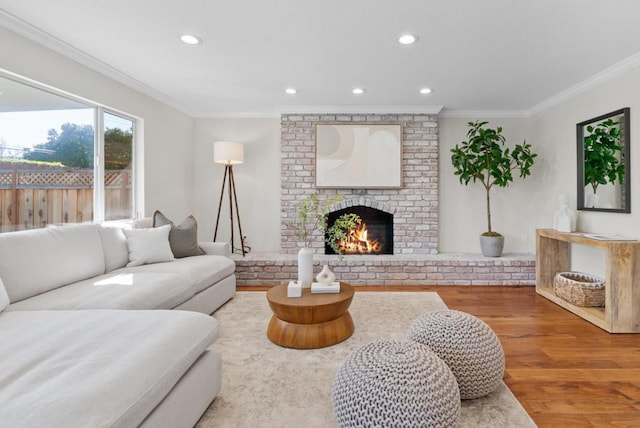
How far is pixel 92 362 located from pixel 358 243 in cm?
389

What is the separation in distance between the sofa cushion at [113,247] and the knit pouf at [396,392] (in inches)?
91.1

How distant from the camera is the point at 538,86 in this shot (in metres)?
3.71

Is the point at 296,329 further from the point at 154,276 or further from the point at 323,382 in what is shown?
the point at 154,276

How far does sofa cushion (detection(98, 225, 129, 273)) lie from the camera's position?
111 inches

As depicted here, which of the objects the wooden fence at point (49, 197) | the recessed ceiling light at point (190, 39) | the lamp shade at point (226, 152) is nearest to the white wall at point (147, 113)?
the wooden fence at point (49, 197)

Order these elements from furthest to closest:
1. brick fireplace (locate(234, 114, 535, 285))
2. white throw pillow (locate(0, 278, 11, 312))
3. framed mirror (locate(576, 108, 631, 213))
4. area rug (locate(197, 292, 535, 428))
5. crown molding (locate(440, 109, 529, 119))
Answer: crown molding (locate(440, 109, 529, 119)), brick fireplace (locate(234, 114, 535, 285)), framed mirror (locate(576, 108, 631, 213)), white throw pillow (locate(0, 278, 11, 312)), area rug (locate(197, 292, 535, 428))

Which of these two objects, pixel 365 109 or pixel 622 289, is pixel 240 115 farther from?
pixel 622 289

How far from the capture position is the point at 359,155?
463cm

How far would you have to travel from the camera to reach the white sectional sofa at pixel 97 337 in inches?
40.8

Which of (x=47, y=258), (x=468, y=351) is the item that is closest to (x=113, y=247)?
(x=47, y=258)

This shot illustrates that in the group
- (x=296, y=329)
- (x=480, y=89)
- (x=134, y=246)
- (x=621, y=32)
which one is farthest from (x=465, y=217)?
(x=134, y=246)

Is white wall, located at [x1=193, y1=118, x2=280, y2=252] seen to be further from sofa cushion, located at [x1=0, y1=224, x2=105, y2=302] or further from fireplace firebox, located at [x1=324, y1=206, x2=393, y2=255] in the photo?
sofa cushion, located at [x1=0, y1=224, x2=105, y2=302]

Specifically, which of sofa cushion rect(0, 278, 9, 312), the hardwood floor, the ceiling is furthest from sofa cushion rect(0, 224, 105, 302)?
the hardwood floor

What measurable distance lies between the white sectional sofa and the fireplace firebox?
7.80ft
